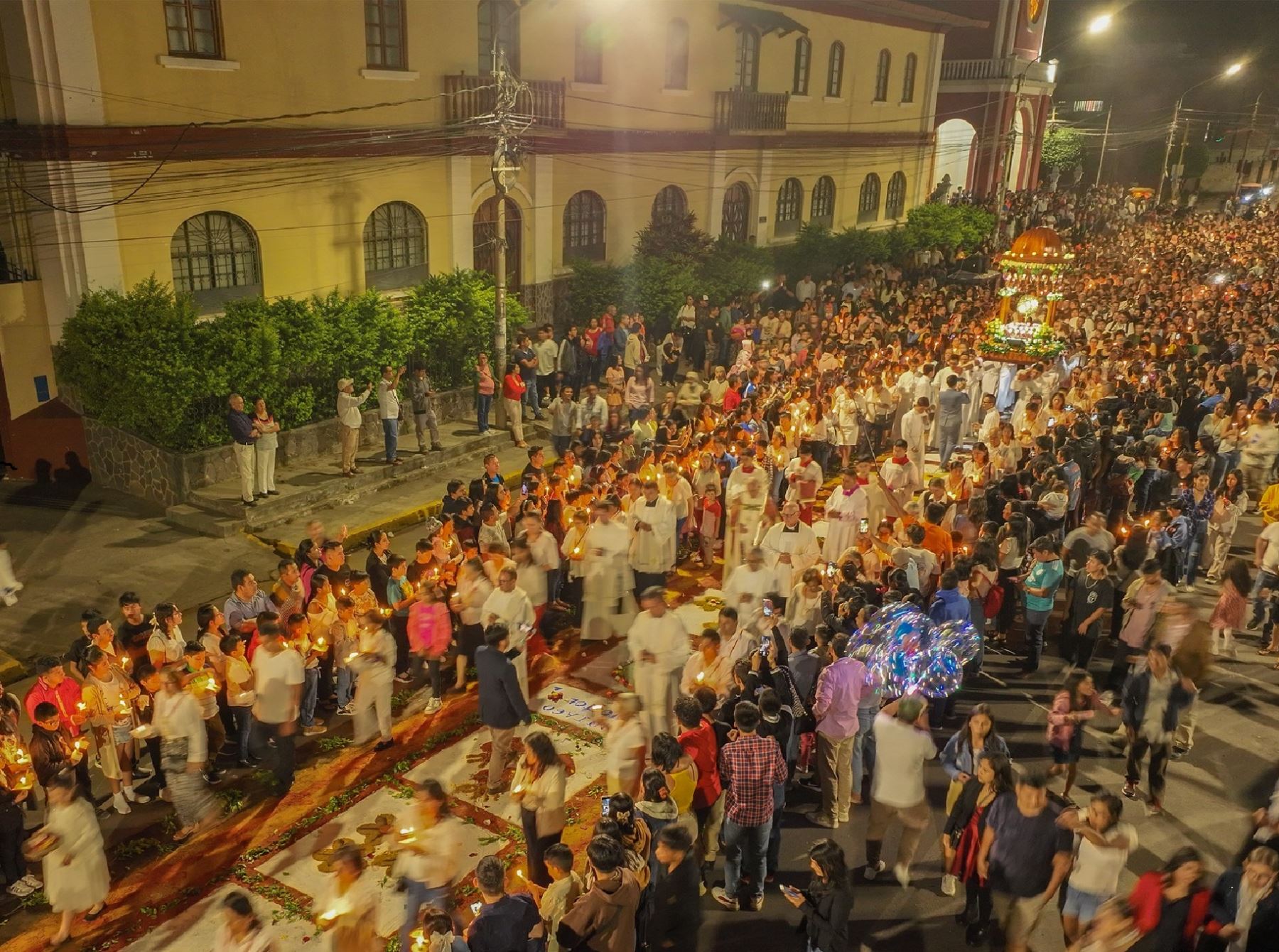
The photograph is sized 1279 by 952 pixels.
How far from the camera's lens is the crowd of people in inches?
240

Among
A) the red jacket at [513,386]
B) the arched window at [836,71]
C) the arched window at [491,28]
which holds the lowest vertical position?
the red jacket at [513,386]

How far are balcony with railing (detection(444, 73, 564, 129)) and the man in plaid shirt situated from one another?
545 inches

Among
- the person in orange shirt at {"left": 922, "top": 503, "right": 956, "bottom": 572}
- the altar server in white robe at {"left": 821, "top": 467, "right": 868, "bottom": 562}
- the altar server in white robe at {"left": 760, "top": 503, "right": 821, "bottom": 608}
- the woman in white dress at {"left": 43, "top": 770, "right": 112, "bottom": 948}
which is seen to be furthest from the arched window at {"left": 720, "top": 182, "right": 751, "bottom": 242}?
the woman in white dress at {"left": 43, "top": 770, "right": 112, "bottom": 948}

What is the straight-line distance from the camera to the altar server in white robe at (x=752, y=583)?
30.1 feet

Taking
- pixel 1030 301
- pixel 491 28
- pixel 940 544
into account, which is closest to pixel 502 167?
pixel 491 28

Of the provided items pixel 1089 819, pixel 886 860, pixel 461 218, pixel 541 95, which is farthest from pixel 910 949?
pixel 541 95

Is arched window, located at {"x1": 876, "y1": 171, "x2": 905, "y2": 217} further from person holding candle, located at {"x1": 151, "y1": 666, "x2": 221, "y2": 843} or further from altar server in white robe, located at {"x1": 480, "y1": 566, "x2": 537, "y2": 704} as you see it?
person holding candle, located at {"x1": 151, "y1": 666, "x2": 221, "y2": 843}

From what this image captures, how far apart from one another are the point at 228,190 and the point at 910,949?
14.7m

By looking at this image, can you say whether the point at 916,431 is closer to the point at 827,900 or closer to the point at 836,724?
the point at 836,724

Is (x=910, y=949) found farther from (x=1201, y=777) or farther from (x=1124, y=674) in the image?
(x=1124, y=674)

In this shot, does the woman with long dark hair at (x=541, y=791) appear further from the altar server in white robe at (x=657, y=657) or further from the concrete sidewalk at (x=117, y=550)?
the concrete sidewalk at (x=117, y=550)

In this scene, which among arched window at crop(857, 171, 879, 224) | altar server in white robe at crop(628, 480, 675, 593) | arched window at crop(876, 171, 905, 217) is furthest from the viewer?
arched window at crop(876, 171, 905, 217)

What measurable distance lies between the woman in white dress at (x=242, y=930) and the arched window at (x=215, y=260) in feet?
42.3

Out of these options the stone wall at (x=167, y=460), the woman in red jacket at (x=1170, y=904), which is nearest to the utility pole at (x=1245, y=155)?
the stone wall at (x=167, y=460)
